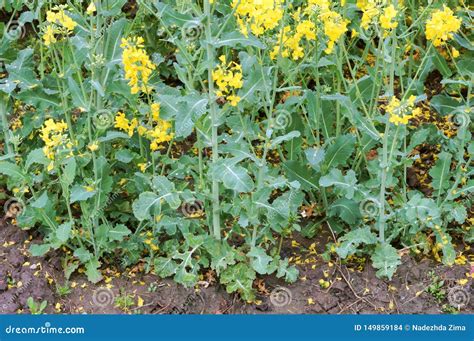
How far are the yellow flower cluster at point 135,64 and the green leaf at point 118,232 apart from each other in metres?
0.82

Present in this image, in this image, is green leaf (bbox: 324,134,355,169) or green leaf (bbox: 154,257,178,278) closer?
green leaf (bbox: 154,257,178,278)

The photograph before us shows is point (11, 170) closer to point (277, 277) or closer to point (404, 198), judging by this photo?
point (277, 277)

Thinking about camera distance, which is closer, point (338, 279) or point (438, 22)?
point (438, 22)

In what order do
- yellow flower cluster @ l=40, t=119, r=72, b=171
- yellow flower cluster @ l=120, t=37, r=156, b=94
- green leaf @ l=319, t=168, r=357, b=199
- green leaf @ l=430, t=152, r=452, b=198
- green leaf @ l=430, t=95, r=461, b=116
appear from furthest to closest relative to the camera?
green leaf @ l=430, t=95, r=461, b=116 → green leaf @ l=430, t=152, r=452, b=198 → green leaf @ l=319, t=168, r=357, b=199 → yellow flower cluster @ l=40, t=119, r=72, b=171 → yellow flower cluster @ l=120, t=37, r=156, b=94

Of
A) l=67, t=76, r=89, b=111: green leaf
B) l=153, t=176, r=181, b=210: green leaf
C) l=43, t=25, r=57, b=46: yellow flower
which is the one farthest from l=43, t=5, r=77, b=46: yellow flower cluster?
l=153, t=176, r=181, b=210: green leaf

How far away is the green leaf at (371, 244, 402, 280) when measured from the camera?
4.06m

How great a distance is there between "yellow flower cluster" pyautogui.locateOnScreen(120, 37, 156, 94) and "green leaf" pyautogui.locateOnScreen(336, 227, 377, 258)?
1421 mm

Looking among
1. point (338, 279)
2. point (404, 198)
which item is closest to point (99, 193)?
point (338, 279)

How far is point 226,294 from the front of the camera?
4.10 meters

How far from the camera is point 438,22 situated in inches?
144

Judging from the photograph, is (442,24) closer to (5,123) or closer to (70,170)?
(70,170)

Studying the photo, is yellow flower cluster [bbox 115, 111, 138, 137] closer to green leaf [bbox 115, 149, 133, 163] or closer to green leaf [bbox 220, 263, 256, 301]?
green leaf [bbox 115, 149, 133, 163]

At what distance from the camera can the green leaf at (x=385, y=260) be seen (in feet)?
13.3

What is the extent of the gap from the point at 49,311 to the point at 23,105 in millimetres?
1853
